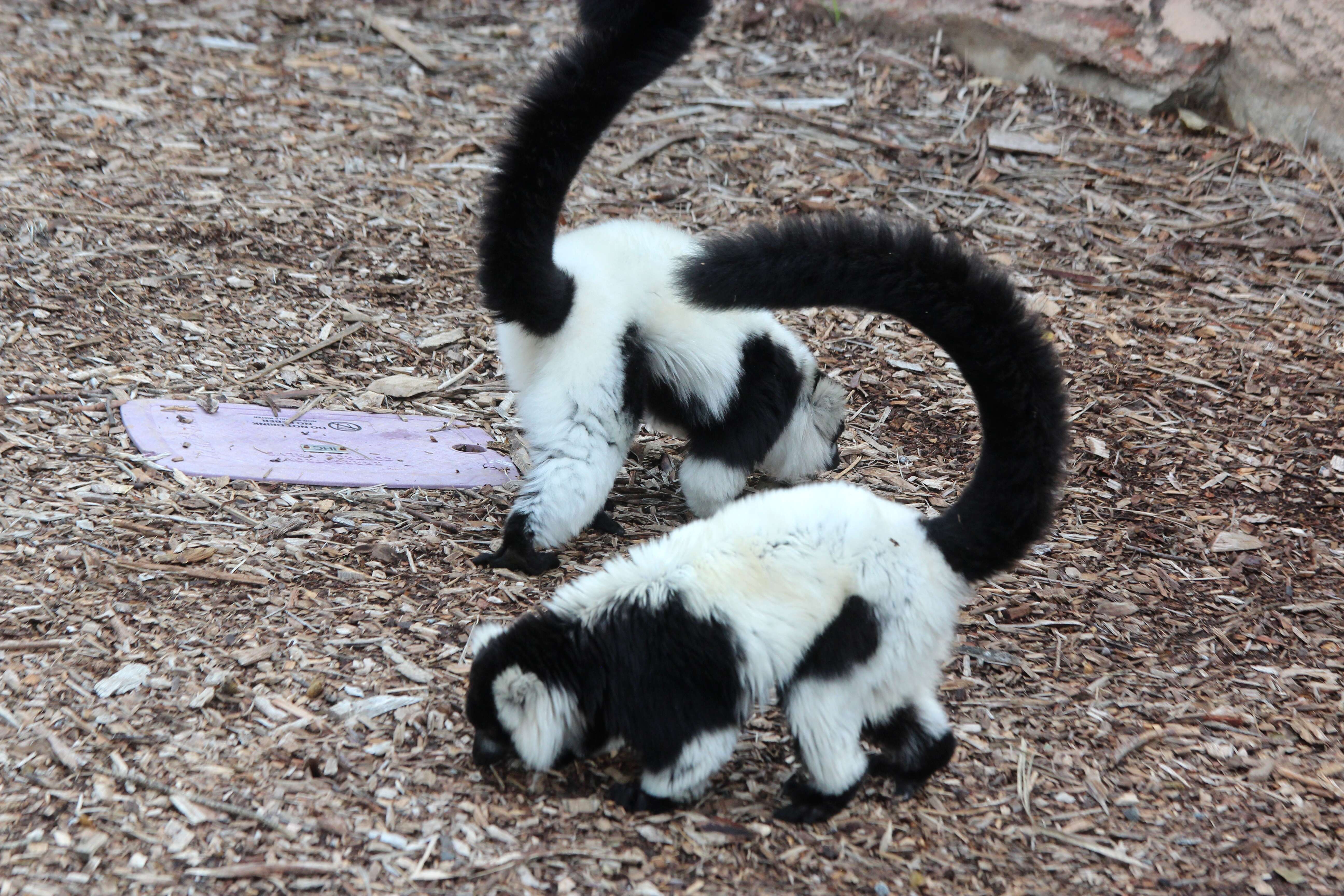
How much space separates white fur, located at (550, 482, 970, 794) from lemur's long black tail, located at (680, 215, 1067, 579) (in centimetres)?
18

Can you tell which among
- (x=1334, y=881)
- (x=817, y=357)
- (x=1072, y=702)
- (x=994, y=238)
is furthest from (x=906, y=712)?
(x=994, y=238)

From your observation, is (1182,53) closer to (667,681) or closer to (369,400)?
(369,400)

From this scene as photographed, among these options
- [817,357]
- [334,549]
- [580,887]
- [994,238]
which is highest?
[994,238]

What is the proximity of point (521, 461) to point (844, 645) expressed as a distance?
2601 millimetres

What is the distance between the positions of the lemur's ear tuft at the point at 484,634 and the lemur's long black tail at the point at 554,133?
134cm

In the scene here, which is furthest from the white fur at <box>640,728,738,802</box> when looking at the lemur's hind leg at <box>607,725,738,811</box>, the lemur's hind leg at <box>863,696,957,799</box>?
the lemur's hind leg at <box>863,696,957,799</box>

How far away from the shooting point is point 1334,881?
3.63m

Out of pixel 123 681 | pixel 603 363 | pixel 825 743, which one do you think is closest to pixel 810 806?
pixel 825 743

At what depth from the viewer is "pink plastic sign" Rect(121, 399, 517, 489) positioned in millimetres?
5414

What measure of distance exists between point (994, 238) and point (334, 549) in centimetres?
476

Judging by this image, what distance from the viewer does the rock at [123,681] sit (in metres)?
3.98

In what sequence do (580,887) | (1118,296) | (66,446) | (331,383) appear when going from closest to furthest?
(580,887) → (66,446) → (331,383) → (1118,296)

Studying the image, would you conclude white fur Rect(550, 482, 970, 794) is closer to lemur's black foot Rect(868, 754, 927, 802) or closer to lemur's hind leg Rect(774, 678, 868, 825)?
lemur's hind leg Rect(774, 678, 868, 825)

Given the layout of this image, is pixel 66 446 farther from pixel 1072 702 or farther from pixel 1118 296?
pixel 1118 296
